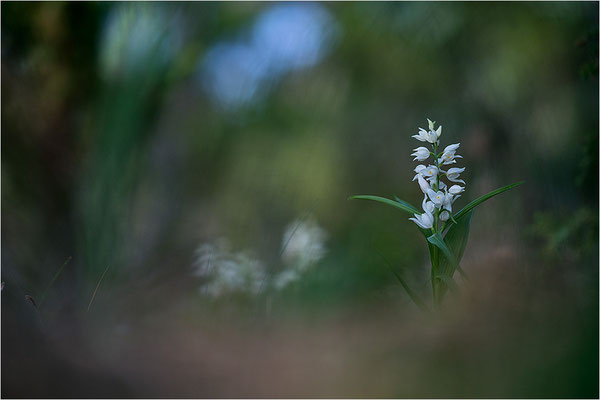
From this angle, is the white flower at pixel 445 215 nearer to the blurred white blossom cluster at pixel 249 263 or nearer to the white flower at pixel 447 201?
the white flower at pixel 447 201

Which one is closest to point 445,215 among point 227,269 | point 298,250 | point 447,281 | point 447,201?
point 447,201

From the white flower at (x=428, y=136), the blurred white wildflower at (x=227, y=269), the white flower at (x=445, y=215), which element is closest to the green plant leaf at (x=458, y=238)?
the white flower at (x=445, y=215)

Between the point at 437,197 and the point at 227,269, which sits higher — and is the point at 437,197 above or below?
above

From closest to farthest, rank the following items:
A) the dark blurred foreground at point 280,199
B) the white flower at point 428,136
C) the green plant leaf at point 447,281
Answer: the dark blurred foreground at point 280,199 < the green plant leaf at point 447,281 < the white flower at point 428,136

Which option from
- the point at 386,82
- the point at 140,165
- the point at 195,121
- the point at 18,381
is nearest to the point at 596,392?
the point at 18,381

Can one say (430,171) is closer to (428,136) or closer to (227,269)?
(428,136)

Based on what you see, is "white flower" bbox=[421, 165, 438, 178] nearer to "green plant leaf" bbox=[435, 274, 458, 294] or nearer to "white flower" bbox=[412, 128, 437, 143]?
"white flower" bbox=[412, 128, 437, 143]

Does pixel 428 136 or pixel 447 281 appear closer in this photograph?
pixel 447 281

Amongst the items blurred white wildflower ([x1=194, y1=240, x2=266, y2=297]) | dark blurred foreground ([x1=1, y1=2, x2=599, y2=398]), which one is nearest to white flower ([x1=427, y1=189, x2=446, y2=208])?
→ dark blurred foreground ([x1=1, y1=2, x2=599, y2=398])
